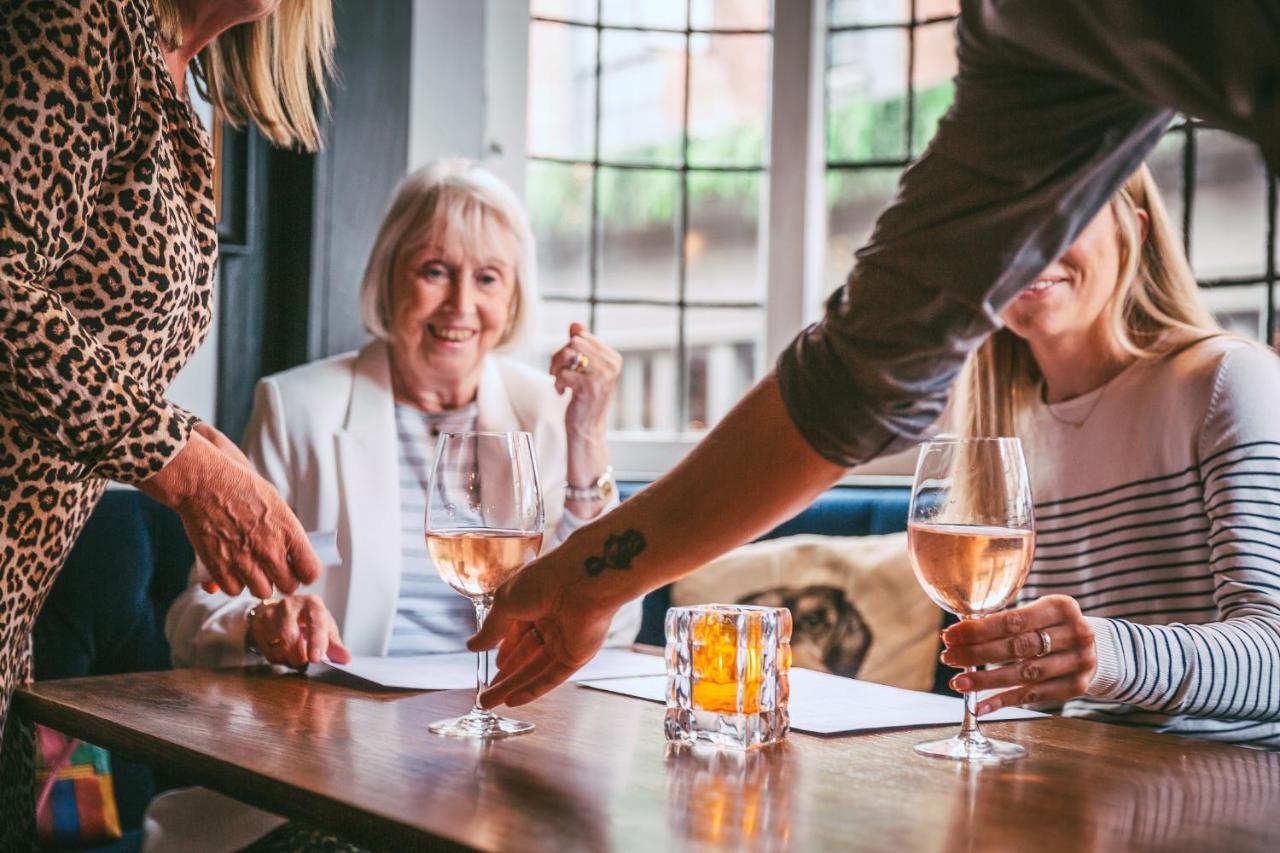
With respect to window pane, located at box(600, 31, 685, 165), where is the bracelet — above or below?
below

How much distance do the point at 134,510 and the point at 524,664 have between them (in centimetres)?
143

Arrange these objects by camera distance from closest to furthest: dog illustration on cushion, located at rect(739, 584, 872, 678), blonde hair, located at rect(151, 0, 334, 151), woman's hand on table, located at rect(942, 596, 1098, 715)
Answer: woman's hand on table, located at rect(942, 596, 1098, 715)
blonde hair, located at rect(151, 0, 334, 151)
dog illustration on cushion, located at rect(739, 584, 872, 678)

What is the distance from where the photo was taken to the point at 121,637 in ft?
7.24

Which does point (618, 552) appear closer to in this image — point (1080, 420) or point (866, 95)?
point (1080, 420)

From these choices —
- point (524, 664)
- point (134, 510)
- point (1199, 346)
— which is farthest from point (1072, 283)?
point (134, 510)

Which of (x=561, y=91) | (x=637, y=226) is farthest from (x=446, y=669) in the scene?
(x=561, y=91)

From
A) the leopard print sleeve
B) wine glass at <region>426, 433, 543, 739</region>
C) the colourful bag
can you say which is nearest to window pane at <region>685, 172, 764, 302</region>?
the colourful bag

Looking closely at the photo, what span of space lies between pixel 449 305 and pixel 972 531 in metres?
1.34

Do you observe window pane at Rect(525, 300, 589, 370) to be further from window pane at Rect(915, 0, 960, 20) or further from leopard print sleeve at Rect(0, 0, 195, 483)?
leopard print sleeve at Rect(0, 0, 195, 483)

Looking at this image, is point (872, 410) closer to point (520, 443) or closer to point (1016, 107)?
point (1016, 107)

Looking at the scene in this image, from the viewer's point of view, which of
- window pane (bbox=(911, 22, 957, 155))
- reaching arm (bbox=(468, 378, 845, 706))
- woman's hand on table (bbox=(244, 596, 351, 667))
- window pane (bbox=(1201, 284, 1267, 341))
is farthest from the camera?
window pane (bbox=(911, 22, 957, 155))

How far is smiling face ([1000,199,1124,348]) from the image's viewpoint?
166 centimetres

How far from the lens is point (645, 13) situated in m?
3.27

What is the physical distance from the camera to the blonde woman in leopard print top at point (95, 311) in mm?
1184
